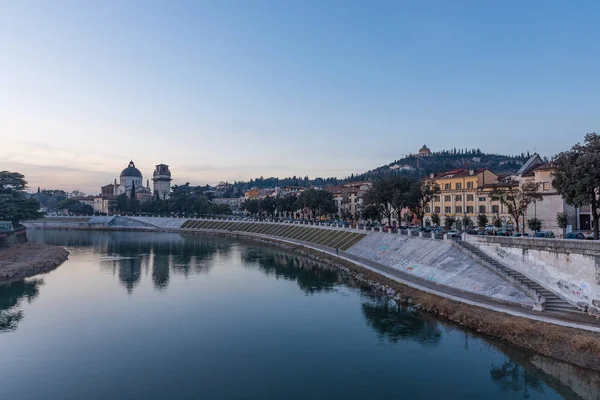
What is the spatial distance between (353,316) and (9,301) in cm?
3990

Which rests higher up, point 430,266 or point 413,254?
point 413,254

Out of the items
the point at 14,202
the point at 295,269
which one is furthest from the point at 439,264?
the point at 14,202

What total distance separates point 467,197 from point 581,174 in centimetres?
6012

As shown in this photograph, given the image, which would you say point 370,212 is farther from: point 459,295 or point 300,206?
point 459,295

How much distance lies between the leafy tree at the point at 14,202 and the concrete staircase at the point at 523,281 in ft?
325

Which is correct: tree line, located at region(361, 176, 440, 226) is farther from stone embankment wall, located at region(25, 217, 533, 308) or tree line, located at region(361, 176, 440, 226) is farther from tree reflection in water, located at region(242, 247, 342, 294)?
tree reflection in water, located at region(242, 247, 342, 294)

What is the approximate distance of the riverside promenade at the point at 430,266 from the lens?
40.0m

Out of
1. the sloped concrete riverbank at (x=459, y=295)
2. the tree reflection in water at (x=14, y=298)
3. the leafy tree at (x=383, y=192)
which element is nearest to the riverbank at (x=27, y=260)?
the tree reflection in water at (x=14, y=298)

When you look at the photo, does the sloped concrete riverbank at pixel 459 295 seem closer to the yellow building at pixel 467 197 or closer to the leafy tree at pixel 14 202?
the yellow building at pixel 467 197

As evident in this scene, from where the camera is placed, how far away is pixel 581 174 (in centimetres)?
4369

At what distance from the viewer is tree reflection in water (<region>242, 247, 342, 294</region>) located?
208ft

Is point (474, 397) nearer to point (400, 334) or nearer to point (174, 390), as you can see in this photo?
point (400, 334)

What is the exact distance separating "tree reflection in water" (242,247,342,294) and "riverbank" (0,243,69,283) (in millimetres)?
34174

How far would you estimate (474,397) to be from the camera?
92.4ft
